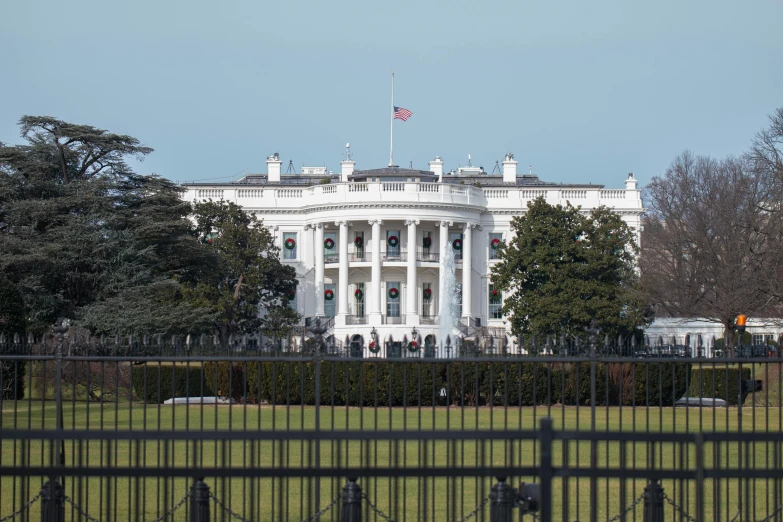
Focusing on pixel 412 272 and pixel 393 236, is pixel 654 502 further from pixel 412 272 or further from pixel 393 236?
pixel 393 236

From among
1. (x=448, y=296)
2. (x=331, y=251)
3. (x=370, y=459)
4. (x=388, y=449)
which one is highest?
(x=331, y=251)

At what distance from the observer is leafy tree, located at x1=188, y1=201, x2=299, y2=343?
178 feet

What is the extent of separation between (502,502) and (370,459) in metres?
7.44

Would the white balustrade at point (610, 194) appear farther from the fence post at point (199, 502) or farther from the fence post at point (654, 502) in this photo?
the fence post at point (199, 502)

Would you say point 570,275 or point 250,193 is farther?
point 250,193

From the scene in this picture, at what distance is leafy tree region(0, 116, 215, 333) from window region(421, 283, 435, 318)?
2470 cm

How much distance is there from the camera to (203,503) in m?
7.24

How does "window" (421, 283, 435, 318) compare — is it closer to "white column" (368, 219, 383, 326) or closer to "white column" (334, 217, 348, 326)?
"white column" (368, 219, 383, 326)

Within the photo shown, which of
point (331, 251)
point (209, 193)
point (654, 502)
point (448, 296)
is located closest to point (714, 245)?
point (448, 296)

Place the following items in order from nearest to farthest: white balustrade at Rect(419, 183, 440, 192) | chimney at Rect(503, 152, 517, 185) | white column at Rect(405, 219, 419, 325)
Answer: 1. white column at Rect(405, 219, 419, 325)
2. white balustrade at Rect(419, 183, 440, 192)
3. chimney at Rect(503, 152, 517, 185)

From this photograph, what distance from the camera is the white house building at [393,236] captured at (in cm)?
6538

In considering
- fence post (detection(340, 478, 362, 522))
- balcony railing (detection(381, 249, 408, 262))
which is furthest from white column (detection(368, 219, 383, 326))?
fence post (detection(340, 478, 362, 522))

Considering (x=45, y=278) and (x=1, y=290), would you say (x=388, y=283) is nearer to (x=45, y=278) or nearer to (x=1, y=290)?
(x=45, y=278)

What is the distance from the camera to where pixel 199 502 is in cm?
719
